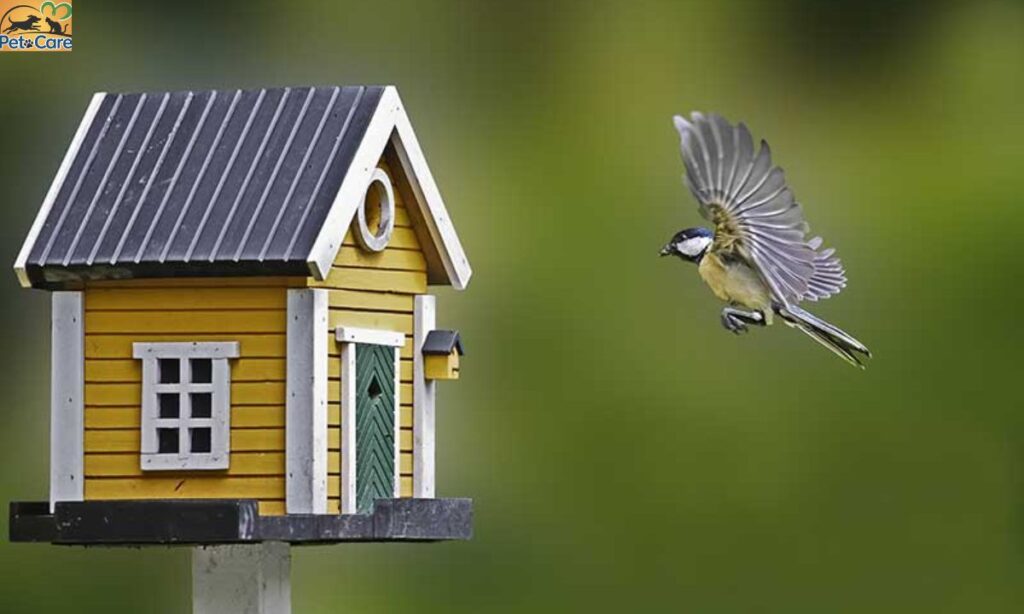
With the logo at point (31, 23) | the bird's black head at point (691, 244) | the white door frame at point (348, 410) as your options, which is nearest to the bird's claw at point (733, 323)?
the bird's black head at point (691, 244)

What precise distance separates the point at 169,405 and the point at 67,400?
10.6 inches

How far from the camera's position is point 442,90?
1471 centimetres

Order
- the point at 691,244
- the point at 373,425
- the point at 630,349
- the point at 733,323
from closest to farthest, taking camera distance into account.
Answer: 1. the point at 373,425
2. the point at 733,323
3. the point at 691,244
4. the point at 630,349

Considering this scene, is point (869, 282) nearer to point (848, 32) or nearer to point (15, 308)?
point (848, 32)

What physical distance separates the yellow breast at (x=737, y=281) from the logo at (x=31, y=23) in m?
3.64

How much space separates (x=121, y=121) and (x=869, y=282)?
7678 mm

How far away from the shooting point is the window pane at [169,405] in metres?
7.00

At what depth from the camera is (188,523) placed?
269 inches

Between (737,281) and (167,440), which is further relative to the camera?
(737,281)

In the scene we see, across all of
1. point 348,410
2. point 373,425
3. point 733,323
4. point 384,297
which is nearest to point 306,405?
point 348,410

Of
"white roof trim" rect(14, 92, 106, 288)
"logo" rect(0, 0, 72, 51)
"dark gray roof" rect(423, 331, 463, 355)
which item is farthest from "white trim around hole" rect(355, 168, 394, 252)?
"logo" rect(0, 0, 72, 51)

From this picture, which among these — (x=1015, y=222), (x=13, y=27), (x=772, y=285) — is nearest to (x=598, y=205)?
(x=1015, y=222)

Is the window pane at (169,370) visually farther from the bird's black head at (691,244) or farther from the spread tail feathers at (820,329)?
the spread tail feathers at (820,329)

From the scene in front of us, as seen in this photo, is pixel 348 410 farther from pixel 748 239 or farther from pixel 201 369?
pixel 748 239
